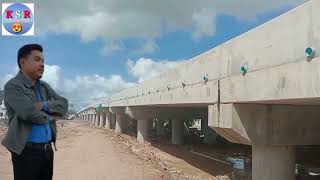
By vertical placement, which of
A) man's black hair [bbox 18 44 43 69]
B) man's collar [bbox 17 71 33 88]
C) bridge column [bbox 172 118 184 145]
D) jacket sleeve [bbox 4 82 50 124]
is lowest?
bridge column [bbox 172 118 184 145]

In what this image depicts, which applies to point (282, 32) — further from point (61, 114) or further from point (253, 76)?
point (61, 114)

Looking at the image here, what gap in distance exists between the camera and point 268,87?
8250 mm

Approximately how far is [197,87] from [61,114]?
939 centimetres

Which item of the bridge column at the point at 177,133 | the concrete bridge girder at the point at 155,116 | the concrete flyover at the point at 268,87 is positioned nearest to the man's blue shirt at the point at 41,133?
the concrete flyover at the point at 268,87

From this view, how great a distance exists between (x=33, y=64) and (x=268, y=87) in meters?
5.32

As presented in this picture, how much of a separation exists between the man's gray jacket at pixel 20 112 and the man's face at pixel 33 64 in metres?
0.05

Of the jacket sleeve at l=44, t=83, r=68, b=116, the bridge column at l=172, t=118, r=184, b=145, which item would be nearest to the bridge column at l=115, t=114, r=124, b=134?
the bridge column at l=172, t=118, r=184, b=145

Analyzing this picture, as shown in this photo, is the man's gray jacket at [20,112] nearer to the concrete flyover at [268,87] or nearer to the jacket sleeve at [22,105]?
the jacket sleeve at [22,105]

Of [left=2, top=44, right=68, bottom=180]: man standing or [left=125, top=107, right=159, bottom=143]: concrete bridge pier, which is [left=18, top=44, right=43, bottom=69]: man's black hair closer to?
[left=2, top=44, right=68, bottom=180]: man standing

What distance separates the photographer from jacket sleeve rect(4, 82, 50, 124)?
3518mm

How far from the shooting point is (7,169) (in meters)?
14.0

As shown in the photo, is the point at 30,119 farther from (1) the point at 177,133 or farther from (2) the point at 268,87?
(1) the point at 177,133

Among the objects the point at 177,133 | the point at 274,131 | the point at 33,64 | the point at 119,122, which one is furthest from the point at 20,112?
the point at 119,122

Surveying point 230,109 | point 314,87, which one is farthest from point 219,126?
point 314,87
